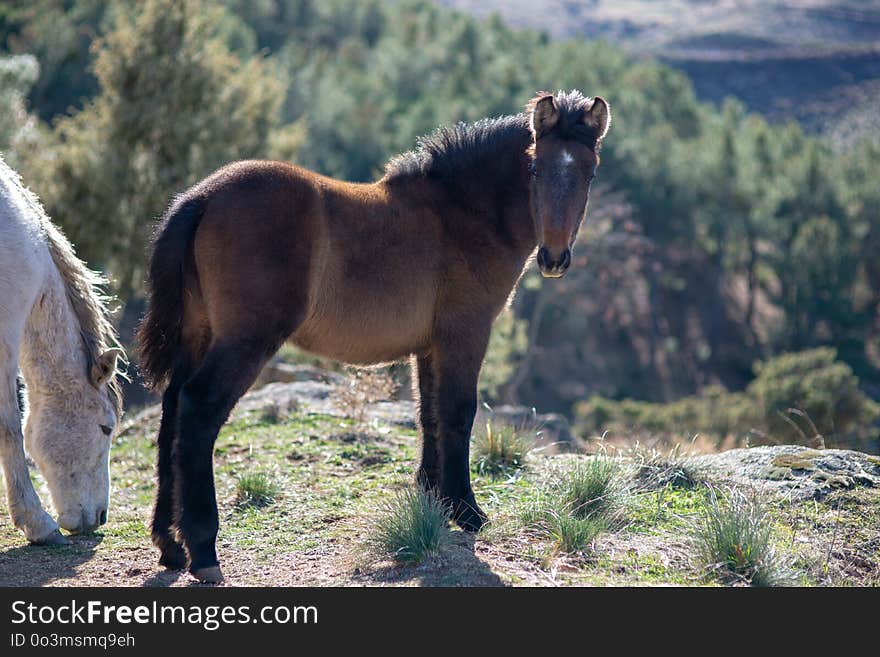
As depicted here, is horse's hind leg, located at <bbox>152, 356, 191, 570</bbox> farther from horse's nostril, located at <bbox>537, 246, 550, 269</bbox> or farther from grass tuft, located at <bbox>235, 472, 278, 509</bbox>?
horse's nostril, located at <bbox>537, 246, 550, 269</bbox>

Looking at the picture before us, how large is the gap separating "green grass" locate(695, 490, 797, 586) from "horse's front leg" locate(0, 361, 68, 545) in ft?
14.2

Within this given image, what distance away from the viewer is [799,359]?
24.0m

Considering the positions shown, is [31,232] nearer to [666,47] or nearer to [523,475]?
[523,475]

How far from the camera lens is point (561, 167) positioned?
224 inches

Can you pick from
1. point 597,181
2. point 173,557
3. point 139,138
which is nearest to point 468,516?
point 173,557

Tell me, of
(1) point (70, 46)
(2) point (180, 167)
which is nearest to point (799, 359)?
(2) point (180, 167)

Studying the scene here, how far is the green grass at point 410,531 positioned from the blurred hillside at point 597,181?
16.6m

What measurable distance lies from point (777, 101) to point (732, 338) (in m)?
21.2

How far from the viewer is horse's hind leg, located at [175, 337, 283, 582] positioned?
17.0ft

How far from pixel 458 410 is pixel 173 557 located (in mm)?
2071

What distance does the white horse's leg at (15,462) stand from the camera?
604 cm

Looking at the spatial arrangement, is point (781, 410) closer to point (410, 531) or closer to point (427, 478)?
point (427, 478)

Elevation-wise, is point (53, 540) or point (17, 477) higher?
point (17, 477)

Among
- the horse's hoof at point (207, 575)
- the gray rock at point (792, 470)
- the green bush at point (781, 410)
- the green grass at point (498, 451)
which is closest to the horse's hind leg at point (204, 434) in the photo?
the horse's hoof at point (207, 575)
